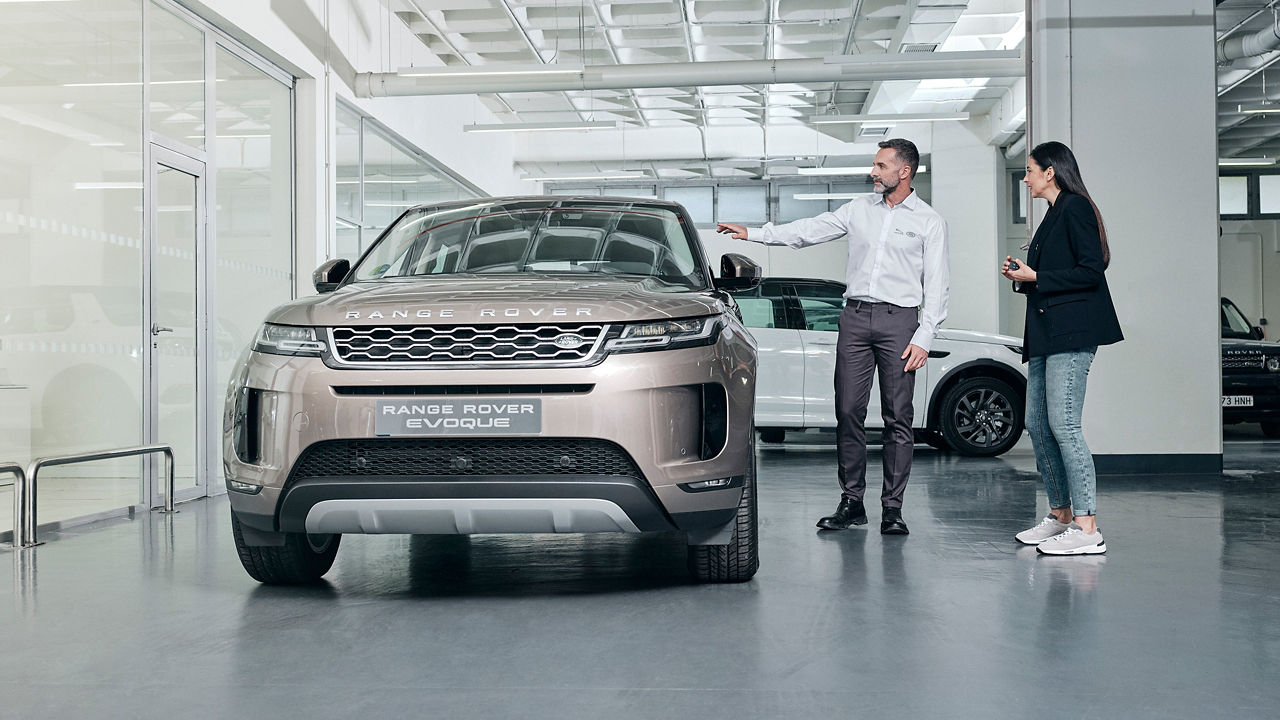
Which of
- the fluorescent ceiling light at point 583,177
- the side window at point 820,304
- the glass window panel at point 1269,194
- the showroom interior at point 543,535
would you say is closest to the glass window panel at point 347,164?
the showroom interior at point 543,535

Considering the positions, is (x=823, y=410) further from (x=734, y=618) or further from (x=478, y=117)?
(x=478, y=117)

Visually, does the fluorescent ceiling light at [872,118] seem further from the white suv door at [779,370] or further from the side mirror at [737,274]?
the side mirror at [737,274]

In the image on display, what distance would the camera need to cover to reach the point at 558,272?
4.01 metres

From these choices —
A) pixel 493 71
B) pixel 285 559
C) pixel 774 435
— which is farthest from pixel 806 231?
pixel 493 71

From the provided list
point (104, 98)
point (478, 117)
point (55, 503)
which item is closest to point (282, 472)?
point (55, 503)

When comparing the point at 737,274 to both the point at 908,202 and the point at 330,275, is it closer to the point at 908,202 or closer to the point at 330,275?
the point at 908,202

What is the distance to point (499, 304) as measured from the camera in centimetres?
328

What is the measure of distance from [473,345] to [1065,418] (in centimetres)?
250

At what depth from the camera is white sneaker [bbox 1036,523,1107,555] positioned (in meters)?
4.45

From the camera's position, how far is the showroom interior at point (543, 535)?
275 centimetres

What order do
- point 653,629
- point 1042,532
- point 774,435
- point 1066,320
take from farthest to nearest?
point 774,435 → point 1042,532 → point 1066,320 → point 653,629

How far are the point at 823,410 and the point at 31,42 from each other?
579 cm

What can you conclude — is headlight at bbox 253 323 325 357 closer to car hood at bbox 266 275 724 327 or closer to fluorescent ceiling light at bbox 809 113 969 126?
car hood at bbox 266 275 724 327

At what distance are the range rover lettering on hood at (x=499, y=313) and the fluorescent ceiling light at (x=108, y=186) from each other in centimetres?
349
